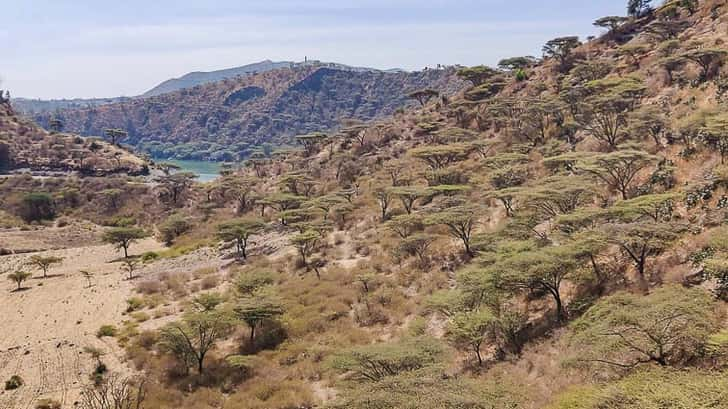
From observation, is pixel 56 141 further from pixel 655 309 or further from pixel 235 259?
pixel 655 309

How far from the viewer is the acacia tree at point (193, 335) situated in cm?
1867

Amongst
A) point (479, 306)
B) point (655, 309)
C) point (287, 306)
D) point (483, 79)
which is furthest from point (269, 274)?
point (483, 79)

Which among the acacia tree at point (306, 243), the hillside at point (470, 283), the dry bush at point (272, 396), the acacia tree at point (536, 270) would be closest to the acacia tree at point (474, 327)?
the hillside at point (470, 283)

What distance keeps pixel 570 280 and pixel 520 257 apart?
3.21m

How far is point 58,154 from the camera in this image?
271ft

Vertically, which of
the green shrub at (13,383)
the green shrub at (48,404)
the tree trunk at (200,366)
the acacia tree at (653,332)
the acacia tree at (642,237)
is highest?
the acacia tree at (642,237)

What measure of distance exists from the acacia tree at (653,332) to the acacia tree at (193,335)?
14081mm

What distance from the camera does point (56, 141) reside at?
86.7 meters

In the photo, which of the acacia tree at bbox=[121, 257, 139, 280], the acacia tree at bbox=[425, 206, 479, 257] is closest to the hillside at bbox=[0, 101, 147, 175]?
the acacia tree at bbox=[121, 257, 139, 280]

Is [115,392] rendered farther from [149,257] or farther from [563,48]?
[563,48]

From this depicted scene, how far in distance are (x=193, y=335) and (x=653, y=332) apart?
1668 centimetres

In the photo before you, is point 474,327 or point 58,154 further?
point 58,154

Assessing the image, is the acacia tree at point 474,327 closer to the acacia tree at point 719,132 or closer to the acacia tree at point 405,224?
the acacia tree at point 405,224

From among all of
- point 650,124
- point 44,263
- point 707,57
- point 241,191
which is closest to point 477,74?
point 707,57
